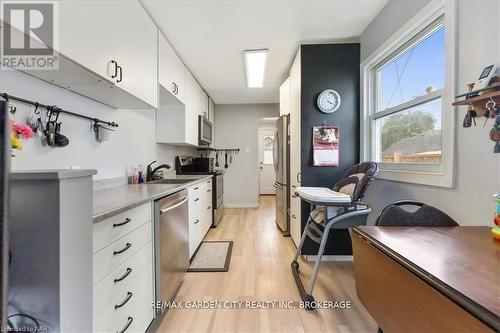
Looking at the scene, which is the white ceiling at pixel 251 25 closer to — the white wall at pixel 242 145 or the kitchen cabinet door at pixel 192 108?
the kitchen cabinet door at pixel 192 108

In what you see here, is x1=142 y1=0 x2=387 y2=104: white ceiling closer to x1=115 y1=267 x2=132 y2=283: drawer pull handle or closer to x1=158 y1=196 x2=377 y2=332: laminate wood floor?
x1=115 y1=267 x2=132 y2=283: drawer pull handle

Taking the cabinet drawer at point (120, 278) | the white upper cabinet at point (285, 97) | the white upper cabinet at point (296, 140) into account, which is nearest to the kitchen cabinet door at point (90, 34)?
the cabinet drawer at point (120, 278)

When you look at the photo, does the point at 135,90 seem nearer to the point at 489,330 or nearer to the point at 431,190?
the point at 489,330

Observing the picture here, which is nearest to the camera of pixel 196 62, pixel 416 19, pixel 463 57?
pixel 463 57

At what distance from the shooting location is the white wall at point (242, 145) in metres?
5.52

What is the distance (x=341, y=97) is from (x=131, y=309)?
105 inches

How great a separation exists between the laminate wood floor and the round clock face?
1.76 meters

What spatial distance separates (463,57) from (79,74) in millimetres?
2213

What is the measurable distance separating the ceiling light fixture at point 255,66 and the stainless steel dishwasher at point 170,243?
6.45ft

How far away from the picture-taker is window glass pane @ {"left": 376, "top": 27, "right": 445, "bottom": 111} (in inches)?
60.5

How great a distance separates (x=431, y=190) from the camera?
153 cm

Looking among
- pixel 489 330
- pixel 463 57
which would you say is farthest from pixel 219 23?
pixel 489 330

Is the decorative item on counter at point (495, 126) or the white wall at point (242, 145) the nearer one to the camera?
the decorative item on counter at point (495, 126)

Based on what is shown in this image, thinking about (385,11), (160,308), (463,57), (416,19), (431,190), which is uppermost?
(385,11)
